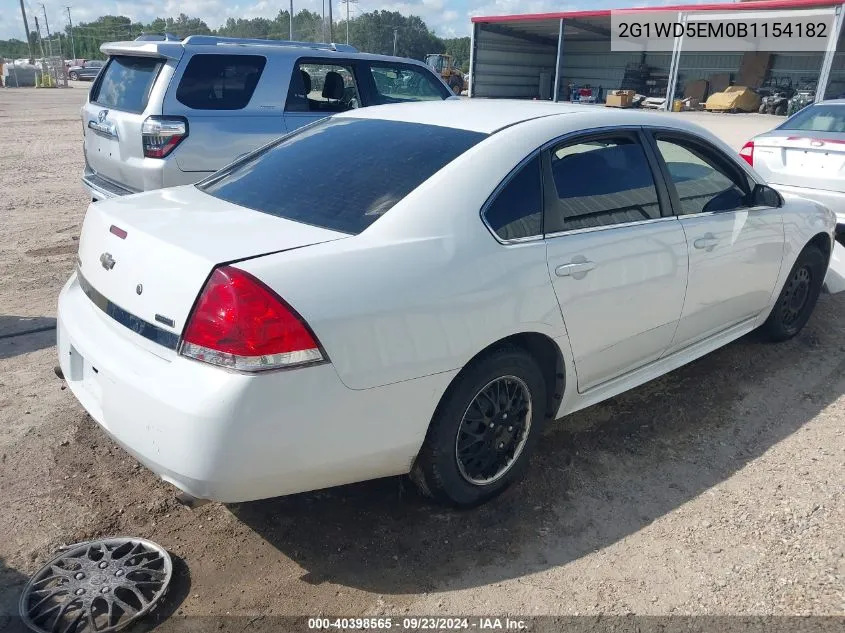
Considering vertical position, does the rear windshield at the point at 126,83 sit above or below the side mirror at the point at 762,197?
above

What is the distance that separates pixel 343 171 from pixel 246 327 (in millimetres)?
1100

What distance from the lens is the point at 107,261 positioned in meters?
2.67

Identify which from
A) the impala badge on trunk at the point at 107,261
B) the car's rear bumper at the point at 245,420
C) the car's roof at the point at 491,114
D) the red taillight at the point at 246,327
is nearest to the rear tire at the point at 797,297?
the car's roof at the point at 491,114

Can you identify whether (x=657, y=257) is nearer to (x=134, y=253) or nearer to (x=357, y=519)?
(x=357, y=519)

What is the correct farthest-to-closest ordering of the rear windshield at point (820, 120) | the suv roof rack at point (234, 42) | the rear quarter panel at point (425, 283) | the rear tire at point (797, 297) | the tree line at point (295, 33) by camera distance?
the tree line at point (295, 33), the rear windshield at point (820, 120), the suv roof rack at point (234, 42), the rear tire at point (797, 297), the rear quarter panel at point (425, 283)

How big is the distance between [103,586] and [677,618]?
80.8 inches

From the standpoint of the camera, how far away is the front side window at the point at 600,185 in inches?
122

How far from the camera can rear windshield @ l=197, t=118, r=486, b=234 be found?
9.05 feet

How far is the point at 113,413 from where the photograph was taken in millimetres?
2473

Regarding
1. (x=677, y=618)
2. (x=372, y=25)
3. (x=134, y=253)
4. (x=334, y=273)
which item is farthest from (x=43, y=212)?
(x=372, y=25)

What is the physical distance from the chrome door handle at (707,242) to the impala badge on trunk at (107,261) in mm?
2771

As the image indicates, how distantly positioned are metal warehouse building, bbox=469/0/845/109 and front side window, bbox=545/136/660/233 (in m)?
25.0

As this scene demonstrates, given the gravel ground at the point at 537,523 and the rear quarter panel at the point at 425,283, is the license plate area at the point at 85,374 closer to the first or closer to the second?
the gravel ground at the point at 537,523

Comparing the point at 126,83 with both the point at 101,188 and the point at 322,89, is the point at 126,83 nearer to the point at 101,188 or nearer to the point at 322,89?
the point at 101,188
